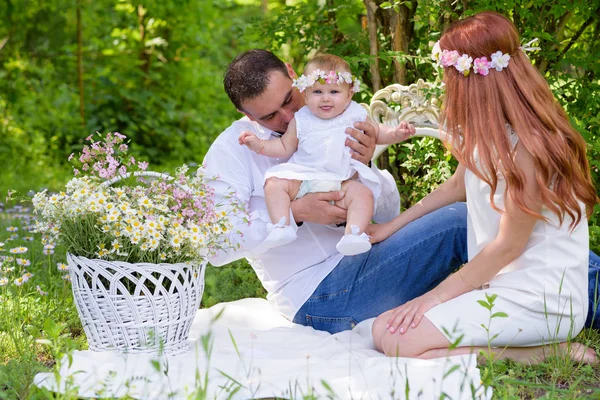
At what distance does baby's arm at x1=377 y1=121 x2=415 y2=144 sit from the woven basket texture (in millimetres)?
1019

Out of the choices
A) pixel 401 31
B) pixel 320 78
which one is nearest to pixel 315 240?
pixel 320 78

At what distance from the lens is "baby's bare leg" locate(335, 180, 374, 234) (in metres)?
2.89

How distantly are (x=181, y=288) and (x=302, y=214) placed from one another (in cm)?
63

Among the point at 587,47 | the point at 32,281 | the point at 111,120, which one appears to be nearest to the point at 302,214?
the point at 32,281

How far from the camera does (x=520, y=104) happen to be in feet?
8.29

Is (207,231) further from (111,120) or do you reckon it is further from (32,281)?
(111,120)

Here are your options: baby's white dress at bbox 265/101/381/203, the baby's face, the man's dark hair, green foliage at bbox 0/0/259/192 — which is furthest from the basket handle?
green foliage at bbox 0/0/259/192

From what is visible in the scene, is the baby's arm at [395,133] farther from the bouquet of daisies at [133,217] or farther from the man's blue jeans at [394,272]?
the bouquet of daisies at [133,217]

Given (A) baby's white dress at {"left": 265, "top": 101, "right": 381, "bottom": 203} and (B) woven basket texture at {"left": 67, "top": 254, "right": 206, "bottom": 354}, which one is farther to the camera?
(A) baby's white dress at {"left": 265, "top": 101, "right": 381, "bottom": 203}

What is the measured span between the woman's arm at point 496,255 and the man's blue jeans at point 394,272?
0.24 m

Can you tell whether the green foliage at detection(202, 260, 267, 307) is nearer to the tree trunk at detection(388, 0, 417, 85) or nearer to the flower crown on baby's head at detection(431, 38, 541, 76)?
the tree trunk at detection(388, 0, 417, 85)

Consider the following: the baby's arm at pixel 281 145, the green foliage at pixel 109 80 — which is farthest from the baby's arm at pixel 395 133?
the green foliage at pixel 109 80

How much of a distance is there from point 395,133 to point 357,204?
0.37 meters

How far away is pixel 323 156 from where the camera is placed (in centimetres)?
306
